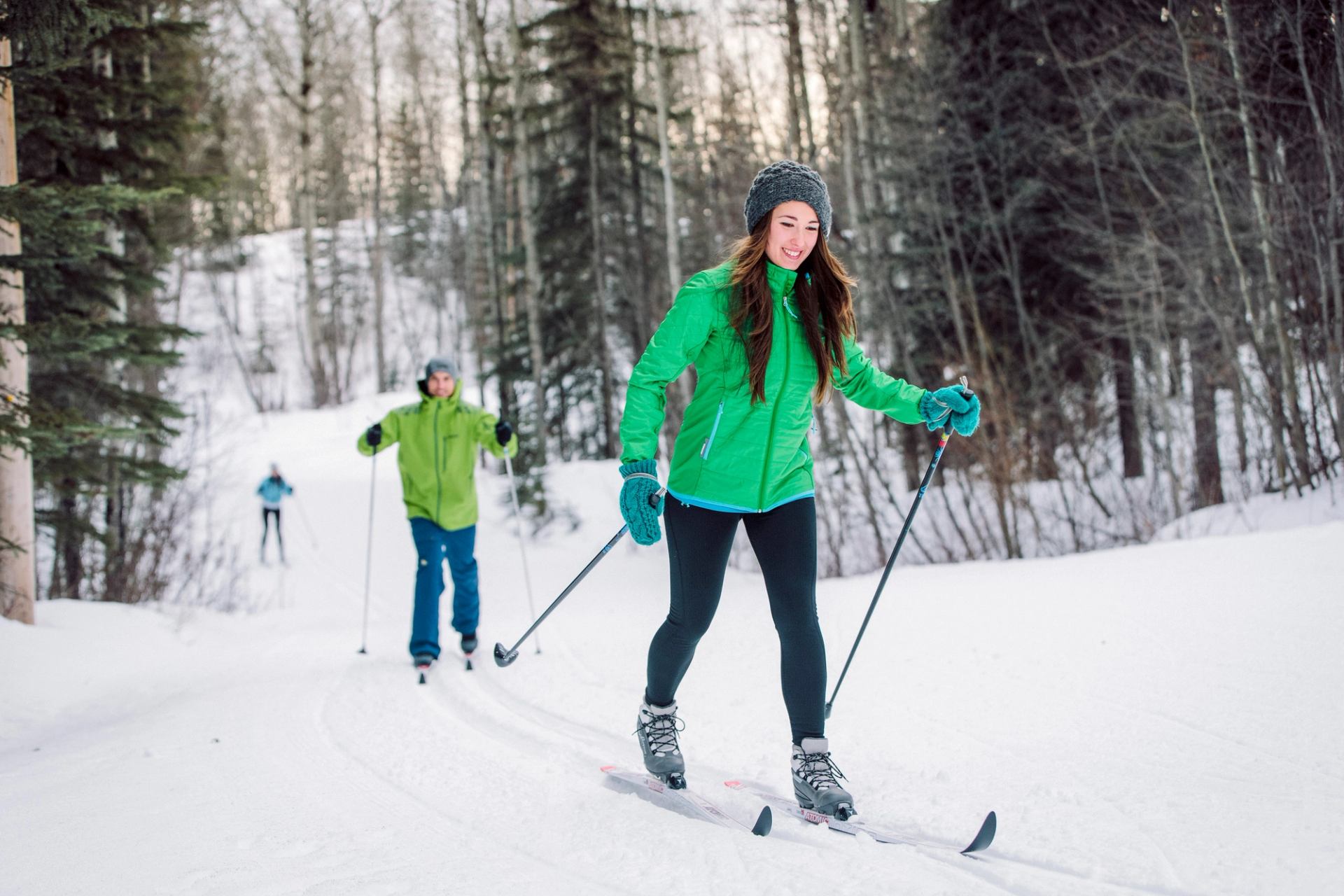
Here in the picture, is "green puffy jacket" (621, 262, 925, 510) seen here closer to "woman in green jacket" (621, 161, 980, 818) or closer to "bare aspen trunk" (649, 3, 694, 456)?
"woman in green jacket" (621, 161, 980, 818)

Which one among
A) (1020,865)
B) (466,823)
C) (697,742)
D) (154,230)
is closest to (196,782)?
(466,823)

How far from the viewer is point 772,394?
8.87 ft

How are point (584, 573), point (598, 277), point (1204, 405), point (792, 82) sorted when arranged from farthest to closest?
point (598, 277) < point (792, 82) < point (1204, 405) < point (584, 573)

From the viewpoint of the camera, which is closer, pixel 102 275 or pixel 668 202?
pixel 102 275

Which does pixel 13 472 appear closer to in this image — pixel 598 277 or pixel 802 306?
pixel 802 306

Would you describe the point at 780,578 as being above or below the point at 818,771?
above

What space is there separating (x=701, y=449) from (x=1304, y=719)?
2.58 m

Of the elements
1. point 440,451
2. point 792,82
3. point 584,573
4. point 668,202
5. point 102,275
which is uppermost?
point 792,82

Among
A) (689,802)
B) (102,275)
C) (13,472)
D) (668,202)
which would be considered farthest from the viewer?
(668,202)

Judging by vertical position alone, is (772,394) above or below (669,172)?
below

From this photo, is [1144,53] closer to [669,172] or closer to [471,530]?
[669,172]

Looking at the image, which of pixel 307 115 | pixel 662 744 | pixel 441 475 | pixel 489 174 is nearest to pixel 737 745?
pixel 662 744

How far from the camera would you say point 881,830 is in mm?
2561

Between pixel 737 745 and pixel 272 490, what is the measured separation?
12251mm
